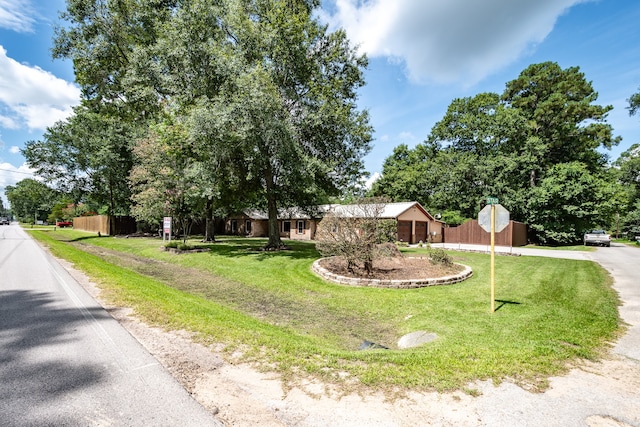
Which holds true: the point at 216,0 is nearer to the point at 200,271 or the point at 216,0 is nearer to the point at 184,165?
the point at 184,165

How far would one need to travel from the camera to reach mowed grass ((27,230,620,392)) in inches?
145

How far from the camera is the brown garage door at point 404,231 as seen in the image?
87.7 feet

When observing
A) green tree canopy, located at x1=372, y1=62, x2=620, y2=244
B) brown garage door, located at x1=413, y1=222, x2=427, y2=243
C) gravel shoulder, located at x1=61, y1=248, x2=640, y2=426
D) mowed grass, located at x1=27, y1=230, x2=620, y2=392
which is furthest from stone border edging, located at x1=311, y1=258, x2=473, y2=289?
green tree canopy, located at x1=372, y1=62, x2=620, y2=244

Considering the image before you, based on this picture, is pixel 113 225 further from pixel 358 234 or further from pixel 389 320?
pixel 389 320

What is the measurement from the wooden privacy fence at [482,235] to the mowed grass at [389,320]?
13.4 m

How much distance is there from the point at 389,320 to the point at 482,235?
80.9 ft

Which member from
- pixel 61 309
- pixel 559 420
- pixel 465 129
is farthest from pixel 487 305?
pixel 465 129

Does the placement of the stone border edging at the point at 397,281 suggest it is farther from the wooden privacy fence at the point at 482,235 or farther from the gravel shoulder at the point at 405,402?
the wooden privacy fence at the point at 482,235

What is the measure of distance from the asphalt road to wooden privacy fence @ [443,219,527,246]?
2715cm

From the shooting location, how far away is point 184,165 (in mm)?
16969

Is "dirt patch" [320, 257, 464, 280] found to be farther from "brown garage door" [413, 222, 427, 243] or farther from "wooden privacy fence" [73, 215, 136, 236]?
"wooden privacy fence" [73, 215, 136, 236]

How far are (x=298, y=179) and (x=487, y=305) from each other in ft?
32.8

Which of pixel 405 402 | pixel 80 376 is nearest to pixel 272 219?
pixel 80 376

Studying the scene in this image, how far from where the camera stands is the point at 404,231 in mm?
27047
